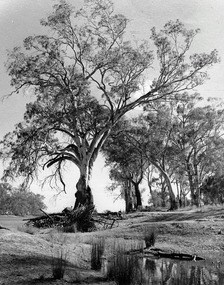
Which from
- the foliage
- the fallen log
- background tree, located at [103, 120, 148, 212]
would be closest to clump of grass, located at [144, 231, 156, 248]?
the fallen log

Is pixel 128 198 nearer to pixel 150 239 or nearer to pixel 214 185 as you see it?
pixel 214 185

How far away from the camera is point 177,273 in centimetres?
620

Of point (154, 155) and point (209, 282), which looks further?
point (154, 155)

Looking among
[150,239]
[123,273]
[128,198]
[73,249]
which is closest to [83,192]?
[150,239]

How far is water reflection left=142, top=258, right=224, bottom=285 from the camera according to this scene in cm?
541

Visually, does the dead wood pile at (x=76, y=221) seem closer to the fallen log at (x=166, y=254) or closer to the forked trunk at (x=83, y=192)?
the forked trunk at (x=83, y=192)

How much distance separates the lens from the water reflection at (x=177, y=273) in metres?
5.41

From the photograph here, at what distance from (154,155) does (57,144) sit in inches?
480

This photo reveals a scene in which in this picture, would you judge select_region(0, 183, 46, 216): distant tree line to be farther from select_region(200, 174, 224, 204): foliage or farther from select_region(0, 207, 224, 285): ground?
select_region(0, 207, 224, 285): ground

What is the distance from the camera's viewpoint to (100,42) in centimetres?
2133

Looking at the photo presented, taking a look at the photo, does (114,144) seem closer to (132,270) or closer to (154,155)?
(154,155)

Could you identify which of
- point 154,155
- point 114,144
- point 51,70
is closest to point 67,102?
point 51,70

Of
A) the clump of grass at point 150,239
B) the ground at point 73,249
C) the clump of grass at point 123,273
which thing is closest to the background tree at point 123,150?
the ground at point 73,249

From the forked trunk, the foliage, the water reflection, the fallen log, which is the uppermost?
the foliage
